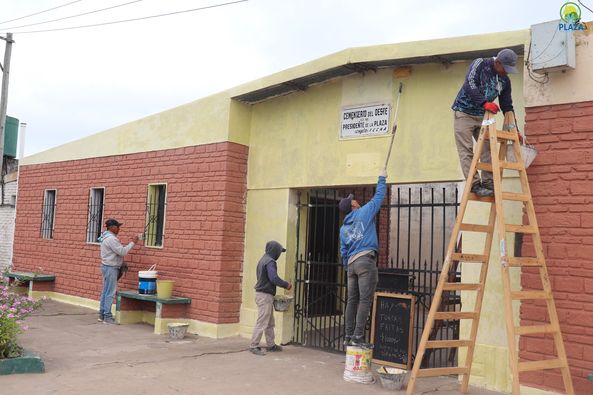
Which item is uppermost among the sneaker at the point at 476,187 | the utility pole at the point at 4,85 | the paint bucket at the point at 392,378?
A: the utility pole at the point at 4,85

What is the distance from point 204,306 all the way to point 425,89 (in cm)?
480

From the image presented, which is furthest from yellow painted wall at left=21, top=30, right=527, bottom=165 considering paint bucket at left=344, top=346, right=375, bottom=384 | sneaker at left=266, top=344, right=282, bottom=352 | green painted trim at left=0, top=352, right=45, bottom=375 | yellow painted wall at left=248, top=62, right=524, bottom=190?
green painted trim at left=0, top=352, right=45, bottom=375

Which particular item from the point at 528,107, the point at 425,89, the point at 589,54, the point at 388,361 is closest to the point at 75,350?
the point at 388,361

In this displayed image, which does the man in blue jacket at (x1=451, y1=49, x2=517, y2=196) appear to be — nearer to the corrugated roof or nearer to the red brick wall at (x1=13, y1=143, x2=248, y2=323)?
the corrugated roof

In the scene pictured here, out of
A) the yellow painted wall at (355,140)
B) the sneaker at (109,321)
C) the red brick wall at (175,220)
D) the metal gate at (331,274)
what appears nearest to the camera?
the yellow painted wall at (355,140)

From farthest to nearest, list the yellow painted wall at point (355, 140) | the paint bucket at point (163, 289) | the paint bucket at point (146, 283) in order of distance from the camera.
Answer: the paint bucket at point (146, 283), the paint bucket at point (163, 289), the yellow painted wall at point (355, 140)

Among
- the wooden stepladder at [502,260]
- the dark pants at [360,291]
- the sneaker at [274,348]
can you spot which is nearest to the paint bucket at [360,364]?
the dark pants at [360,291]

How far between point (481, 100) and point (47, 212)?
10900mm

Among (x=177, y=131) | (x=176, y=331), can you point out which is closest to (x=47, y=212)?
(x=177, y=131)

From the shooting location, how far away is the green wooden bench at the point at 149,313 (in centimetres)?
894

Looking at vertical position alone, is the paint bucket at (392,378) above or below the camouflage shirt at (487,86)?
below

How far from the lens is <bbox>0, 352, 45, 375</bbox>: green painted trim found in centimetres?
594

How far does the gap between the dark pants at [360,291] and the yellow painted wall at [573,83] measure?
2517mm

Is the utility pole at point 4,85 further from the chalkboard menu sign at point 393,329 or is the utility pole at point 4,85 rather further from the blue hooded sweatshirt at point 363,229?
the chalkboard menu sign at point 393,329
